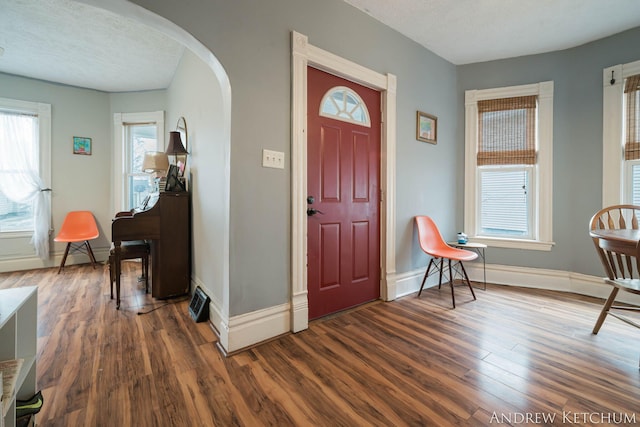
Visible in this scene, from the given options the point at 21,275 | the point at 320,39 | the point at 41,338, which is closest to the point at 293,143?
the point at 320,39

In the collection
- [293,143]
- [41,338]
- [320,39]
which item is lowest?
[41,338]

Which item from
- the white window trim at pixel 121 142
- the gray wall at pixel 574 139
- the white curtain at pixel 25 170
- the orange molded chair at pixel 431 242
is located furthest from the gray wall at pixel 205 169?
the gray wall at pixel 574 139

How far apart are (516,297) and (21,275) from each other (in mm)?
5811

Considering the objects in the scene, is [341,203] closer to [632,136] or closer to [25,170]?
[632,136]

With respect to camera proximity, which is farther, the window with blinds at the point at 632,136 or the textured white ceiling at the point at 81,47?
the window with blinds at the point at 632,136

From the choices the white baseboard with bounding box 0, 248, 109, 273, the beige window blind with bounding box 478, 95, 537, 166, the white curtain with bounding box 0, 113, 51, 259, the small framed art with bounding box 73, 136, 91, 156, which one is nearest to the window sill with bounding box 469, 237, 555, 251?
the beige window blind with bounding box 478, 95, 537, 166

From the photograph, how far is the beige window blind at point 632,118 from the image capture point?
8.50 ft

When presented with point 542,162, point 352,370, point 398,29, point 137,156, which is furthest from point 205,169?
point 542,162

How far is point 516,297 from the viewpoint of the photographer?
2777mm

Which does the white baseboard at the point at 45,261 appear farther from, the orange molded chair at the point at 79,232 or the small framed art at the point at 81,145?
the small framed art at the point at 81,145

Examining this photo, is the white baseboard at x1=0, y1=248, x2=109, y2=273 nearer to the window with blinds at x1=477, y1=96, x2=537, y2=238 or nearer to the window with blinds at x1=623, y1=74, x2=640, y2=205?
the window with blinds at x1=477, y1=96, x2=537, y2=238

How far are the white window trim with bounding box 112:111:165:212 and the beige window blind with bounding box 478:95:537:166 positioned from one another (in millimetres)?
4469

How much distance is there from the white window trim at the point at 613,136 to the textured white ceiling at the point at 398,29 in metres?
0.44

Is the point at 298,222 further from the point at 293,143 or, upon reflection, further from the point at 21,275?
the point at 21,275
